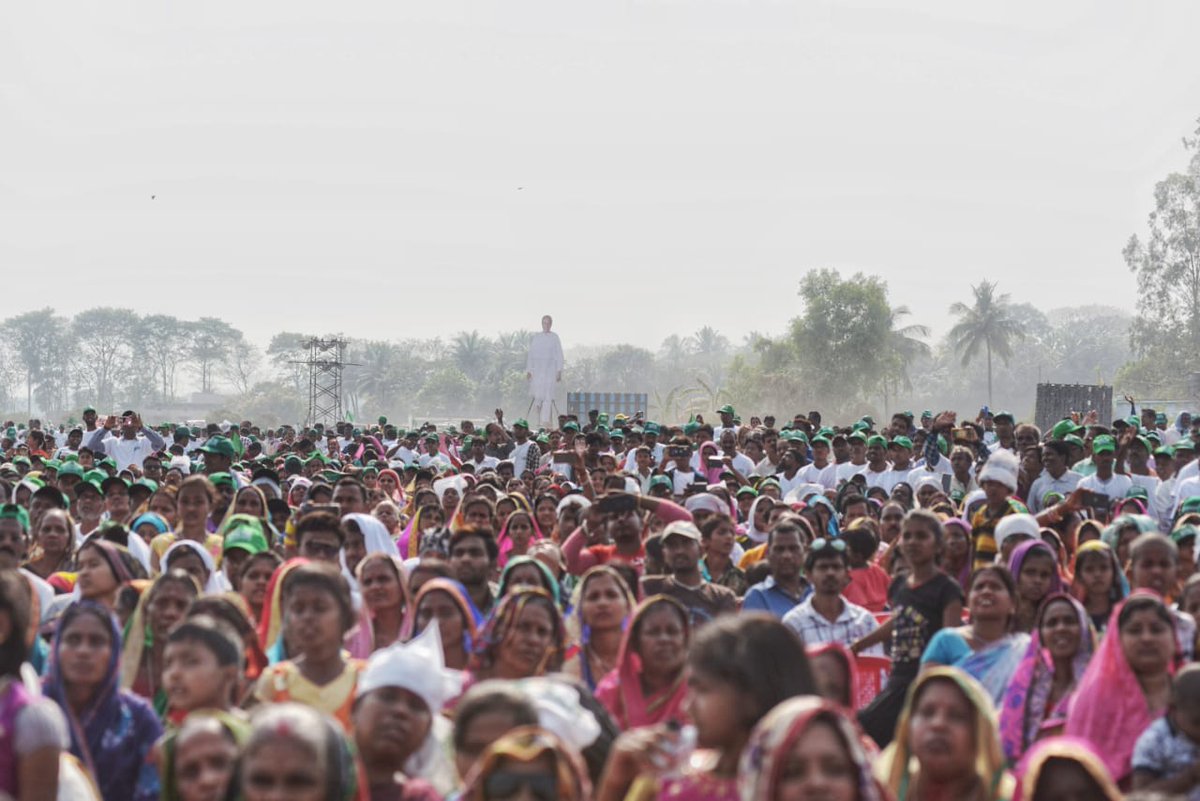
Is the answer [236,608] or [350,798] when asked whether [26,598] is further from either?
[350,798]

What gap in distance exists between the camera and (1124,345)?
135 meters

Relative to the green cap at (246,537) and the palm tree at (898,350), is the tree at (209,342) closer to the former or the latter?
the palm tree at (898,350)

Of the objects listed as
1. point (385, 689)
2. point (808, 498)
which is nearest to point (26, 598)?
point (385, 689)

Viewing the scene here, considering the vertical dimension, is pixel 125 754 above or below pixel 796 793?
below

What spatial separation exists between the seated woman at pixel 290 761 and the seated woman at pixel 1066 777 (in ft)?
5.43

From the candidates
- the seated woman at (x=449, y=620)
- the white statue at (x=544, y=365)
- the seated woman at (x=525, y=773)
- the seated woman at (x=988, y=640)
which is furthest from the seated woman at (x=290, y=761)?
the white statue at (x=544, y=365)

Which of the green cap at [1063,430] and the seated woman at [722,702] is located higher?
the green cap at [1063,430]

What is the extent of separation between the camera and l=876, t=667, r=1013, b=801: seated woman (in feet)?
13.3

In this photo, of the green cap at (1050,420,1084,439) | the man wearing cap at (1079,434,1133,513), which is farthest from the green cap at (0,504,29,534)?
the green cap at (1050,420,1084,439)

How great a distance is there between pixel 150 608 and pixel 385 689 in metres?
2.30

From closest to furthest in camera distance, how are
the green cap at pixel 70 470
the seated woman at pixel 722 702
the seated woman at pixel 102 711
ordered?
the seated woman at pixel 722 702, the seated woman at pixel 102 711, the green cap at pixel 70 470

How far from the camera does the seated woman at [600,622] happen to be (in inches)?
238

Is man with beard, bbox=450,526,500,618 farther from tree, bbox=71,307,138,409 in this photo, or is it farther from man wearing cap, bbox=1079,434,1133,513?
tree, bbox=71,307,138,409

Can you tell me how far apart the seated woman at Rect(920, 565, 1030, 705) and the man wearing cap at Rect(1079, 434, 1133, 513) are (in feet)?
18.8
